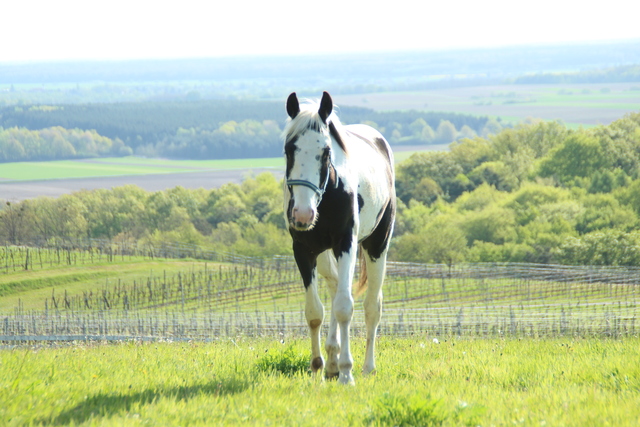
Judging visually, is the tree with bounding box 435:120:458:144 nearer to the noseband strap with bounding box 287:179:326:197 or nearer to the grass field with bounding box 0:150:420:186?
the grass field with bounding box 0:150:420:186

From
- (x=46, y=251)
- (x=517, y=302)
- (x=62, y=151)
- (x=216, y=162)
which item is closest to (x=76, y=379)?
(x=517, y=302)

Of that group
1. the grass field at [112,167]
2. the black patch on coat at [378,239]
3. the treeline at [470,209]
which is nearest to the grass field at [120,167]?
the grass field at [112,167]

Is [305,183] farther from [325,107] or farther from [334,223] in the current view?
[325,107]

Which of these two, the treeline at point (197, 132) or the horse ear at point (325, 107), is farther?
the treeline at point (197, 132)

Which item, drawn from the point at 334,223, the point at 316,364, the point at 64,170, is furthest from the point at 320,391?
the point at 64,170

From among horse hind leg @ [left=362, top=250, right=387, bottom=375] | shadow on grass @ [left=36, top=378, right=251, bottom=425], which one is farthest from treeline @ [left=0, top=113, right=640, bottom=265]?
shadow on grass @ [left=36, top=378, right=251, bottom=425]

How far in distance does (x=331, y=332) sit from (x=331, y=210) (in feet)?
3.62

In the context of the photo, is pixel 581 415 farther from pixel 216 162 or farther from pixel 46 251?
pixel 216 162

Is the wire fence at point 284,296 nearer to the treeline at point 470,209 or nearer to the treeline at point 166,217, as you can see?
the treeline at point 470,209

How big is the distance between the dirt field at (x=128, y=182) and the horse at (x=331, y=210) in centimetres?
12777

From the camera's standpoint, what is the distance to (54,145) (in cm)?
19050

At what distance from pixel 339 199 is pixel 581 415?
2.62m

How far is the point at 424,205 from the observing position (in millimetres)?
98188

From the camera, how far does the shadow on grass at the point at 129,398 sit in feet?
14.9
